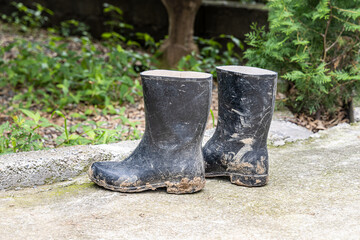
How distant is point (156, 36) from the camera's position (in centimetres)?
578

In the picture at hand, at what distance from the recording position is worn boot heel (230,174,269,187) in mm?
1829

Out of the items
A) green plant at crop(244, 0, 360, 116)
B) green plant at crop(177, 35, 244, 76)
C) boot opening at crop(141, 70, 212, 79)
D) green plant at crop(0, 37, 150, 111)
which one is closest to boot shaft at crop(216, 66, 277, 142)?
boot opening at crop(141, 70, 212, 79)

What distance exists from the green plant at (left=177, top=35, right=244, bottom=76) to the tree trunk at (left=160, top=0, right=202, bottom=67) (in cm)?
17

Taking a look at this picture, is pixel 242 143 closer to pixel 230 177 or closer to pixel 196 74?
pixel 230 177

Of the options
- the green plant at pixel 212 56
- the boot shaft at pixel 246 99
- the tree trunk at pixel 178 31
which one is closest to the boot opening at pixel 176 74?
the boot shaft at pixel 246 99

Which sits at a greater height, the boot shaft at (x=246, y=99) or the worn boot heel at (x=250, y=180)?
the boot shaft at (x=246, y=99)

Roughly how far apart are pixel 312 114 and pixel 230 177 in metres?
1.32

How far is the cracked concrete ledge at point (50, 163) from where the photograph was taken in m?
1.80

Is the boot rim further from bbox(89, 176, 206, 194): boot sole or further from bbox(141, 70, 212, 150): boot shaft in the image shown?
bbox(89, 176, 206, 194): boot sole

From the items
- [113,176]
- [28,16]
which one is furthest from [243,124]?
[28,16]

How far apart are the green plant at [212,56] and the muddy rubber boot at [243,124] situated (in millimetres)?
2242

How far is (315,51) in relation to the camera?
2756 mm

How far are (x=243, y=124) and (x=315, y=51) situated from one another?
1168mm

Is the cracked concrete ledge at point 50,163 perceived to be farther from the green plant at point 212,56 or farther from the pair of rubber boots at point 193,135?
the green plant at point 212,56
